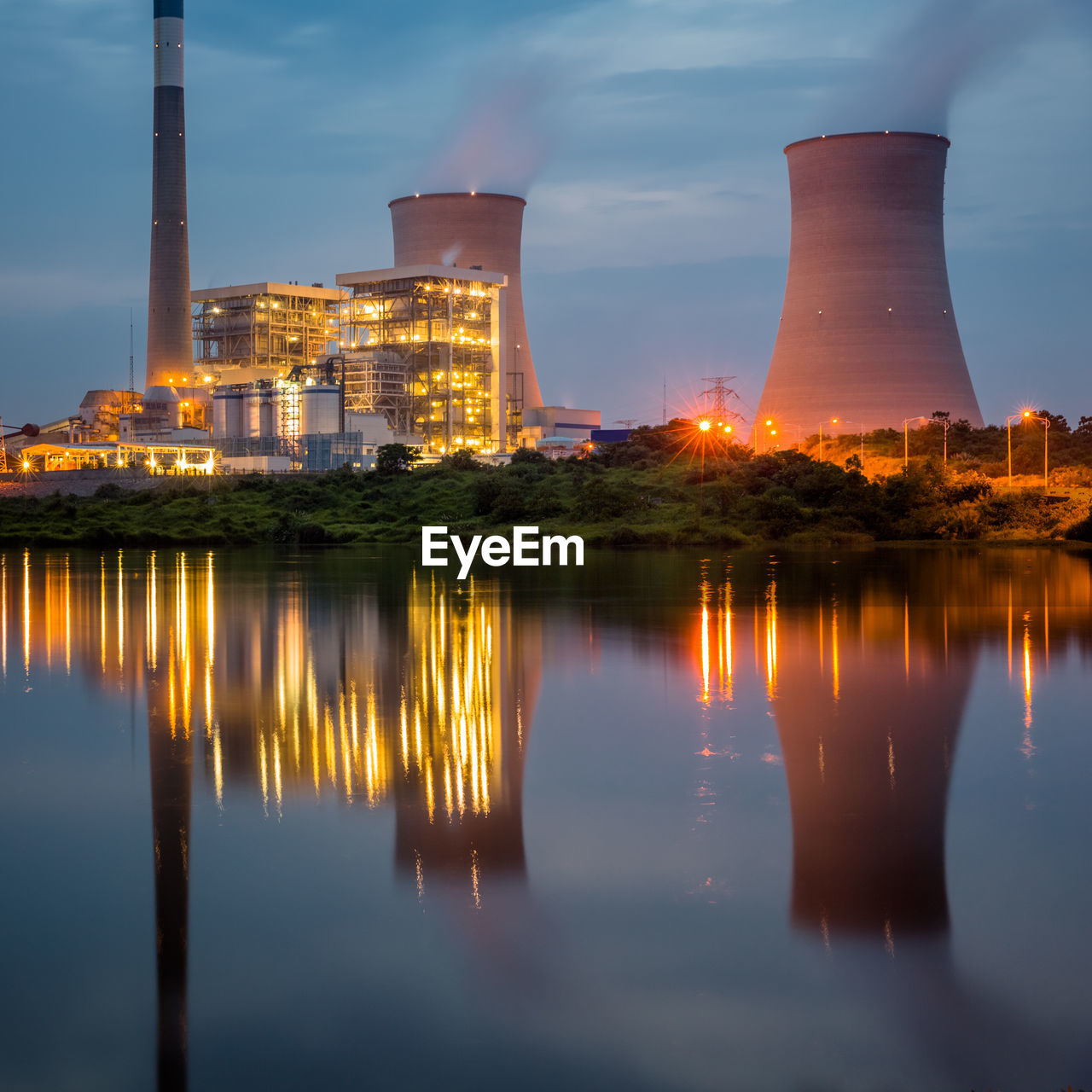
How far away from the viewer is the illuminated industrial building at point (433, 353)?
54469 mm

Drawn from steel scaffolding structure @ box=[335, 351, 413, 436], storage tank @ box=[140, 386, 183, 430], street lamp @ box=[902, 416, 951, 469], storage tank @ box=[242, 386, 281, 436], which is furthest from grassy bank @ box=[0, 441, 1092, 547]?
storage tank @ box=[140, 386, 183, 430]

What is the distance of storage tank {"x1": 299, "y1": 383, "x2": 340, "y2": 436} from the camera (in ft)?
172

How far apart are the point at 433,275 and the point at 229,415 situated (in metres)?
12.2

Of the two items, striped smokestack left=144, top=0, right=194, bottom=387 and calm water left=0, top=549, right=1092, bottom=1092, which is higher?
striped smokestack left=144, top=0, right=194, bottom=387

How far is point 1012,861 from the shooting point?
16.9 ft

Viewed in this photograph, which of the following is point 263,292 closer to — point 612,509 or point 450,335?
point 450,335

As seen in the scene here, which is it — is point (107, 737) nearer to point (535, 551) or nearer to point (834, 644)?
point (834, 644)

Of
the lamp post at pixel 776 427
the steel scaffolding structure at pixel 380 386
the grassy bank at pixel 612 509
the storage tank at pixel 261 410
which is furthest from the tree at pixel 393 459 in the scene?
the lamp post at pixel 776 427

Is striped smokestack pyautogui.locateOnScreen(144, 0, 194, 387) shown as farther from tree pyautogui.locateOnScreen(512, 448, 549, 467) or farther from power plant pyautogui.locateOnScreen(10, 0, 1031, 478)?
tree pyautogui.locateOnScreen(512, 448, 549, 467)

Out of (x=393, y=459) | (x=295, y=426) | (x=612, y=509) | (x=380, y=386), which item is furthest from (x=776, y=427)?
(x=295, y=426)

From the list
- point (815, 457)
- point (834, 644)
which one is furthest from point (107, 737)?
point (815, 457)

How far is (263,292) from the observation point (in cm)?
6103

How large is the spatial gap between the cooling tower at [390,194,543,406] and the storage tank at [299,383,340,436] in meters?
6.84

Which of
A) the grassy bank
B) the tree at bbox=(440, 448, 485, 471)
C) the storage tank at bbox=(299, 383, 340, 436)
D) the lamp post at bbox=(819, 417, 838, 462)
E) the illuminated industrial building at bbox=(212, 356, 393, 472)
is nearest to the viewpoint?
the grassy bank
